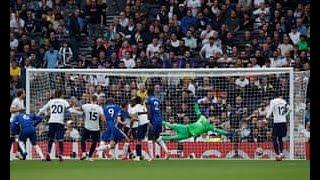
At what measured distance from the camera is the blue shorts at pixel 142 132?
48.1ft

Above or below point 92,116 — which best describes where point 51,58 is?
above

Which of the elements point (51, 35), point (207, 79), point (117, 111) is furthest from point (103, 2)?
point (117, 111)

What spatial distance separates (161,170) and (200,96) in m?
4.84

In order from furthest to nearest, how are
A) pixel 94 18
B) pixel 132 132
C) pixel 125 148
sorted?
pixel 94 18
pixel 125 148
pixel 132 132

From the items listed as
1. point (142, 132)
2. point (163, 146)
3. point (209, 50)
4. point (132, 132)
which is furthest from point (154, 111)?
point (209, 50)

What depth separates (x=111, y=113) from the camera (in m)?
14.5

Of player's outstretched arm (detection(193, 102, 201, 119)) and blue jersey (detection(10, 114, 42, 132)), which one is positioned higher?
player's outstretched arm (detection(193, 102, 201, 119))

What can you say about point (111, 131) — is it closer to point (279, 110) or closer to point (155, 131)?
point (155, 131)

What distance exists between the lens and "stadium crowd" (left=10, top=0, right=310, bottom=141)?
54.0 feet

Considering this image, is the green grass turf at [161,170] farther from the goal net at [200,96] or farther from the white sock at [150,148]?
the goal net at [200,96]

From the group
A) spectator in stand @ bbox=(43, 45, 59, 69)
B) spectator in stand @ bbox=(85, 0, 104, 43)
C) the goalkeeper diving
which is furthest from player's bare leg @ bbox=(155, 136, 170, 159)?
spectator in stand @ bbox=(85, 0, 104, 43)

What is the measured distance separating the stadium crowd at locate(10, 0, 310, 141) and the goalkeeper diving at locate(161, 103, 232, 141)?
1.56ft

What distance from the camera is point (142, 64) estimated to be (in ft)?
62.5

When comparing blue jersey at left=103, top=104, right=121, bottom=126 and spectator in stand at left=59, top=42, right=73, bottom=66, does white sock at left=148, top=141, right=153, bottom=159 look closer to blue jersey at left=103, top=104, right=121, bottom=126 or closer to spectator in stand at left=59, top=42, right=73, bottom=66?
blue jersey at left=103, top=104, right=121, bottom=126
